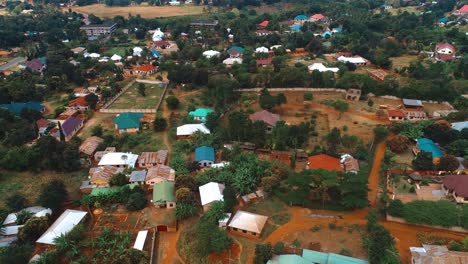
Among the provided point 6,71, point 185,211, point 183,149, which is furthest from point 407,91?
point 6,71

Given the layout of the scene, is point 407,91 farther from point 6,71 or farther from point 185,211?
point 6,71

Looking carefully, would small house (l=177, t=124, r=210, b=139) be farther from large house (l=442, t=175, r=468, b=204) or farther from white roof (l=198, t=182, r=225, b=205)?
large house (l=442, t=175, r=468, b=204)

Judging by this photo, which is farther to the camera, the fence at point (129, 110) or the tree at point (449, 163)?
the fence at point (129, 110)

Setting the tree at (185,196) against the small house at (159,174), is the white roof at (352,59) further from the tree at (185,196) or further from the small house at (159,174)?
the tree at (185,196)

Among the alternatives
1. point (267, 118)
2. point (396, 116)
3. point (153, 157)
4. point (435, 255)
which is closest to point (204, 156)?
point (153, 157)

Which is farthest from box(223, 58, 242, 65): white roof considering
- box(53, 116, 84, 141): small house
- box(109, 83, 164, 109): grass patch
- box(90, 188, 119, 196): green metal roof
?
box(90, 188, 119, 196): green metal roof

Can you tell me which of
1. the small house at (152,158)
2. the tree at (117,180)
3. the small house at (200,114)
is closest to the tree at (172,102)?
the small house at (200,114)
